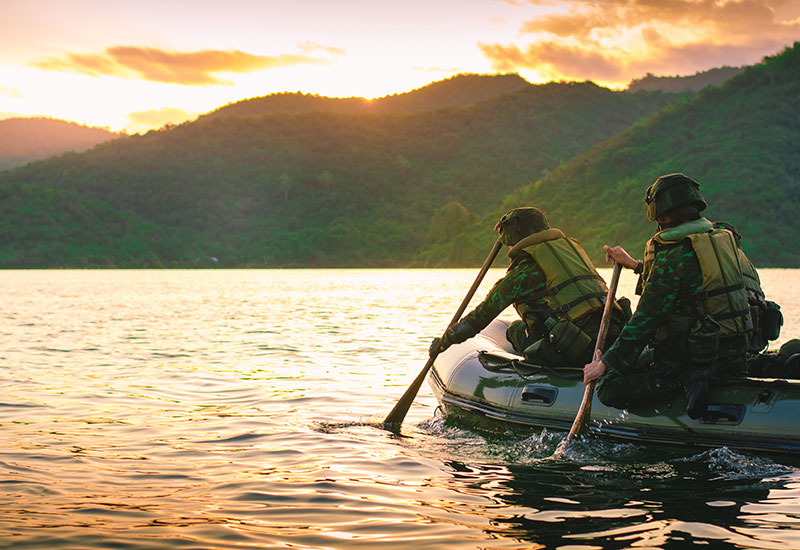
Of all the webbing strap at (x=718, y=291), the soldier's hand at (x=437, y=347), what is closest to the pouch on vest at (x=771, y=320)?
the webbing strap at (x=718, y=291)

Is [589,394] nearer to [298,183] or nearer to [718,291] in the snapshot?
[718,291]

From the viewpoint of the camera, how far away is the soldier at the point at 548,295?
6.75 m

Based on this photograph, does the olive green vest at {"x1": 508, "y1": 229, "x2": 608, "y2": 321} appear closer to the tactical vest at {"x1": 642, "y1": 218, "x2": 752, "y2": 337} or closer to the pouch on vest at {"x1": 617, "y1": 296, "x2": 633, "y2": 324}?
the pouch on vest at {"x1": 617, "y1": 296, "x2": 633, "y2": 324}

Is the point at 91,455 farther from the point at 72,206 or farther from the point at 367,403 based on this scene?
the point at 72,206

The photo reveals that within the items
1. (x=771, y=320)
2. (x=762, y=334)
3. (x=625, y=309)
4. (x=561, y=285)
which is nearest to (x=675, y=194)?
(x=771, y=320)

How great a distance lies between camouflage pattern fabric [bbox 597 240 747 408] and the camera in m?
5.47

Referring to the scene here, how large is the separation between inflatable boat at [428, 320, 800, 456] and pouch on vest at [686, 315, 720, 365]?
41cm

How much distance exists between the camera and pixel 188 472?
592cm

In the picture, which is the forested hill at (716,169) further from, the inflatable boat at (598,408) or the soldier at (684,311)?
the soldier at (684,311)

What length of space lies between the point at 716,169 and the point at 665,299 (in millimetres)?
93171

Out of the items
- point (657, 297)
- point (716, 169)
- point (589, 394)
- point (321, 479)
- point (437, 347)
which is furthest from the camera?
point (716, 169)

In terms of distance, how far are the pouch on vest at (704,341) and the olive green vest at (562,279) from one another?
1.23m

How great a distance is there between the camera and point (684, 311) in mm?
5594

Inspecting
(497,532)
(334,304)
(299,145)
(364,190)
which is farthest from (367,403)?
(299,145)
